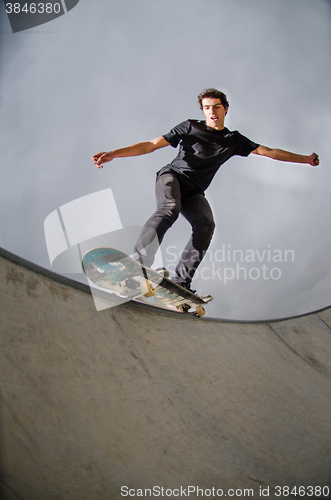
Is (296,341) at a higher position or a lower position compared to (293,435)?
lower

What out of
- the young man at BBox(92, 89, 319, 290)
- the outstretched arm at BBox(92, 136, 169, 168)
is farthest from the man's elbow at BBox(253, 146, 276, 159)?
the outstretched arm at BBox(92, 136, 169, 168)

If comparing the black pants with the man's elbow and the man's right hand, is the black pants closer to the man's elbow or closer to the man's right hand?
the man's right hand

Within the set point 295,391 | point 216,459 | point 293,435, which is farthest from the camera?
point 295,391

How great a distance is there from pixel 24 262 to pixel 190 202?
2134 mm

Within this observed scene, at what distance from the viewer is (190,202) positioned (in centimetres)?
352

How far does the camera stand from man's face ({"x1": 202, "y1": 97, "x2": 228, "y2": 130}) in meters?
3.66

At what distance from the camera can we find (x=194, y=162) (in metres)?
3.52

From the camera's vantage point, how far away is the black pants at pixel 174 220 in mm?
2734

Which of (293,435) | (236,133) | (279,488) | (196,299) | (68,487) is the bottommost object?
(293,435)

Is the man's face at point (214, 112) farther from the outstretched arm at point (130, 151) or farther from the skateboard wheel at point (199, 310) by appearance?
the skateboard wheel at point (199, 310)

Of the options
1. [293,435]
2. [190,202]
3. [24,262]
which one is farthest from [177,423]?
[190,202]

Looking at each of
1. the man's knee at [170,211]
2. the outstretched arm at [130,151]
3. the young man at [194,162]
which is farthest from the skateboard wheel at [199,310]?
the outstretched arm at [130,151]

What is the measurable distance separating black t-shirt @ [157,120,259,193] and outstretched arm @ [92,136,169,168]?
173 millimetres

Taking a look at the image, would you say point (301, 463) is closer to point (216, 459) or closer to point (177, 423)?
point (216, 459)
